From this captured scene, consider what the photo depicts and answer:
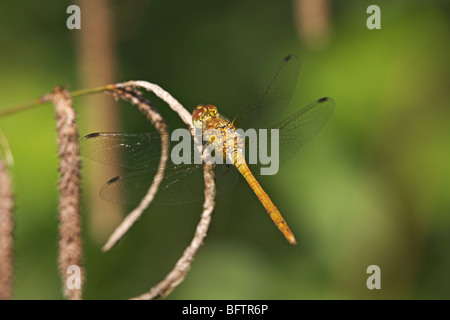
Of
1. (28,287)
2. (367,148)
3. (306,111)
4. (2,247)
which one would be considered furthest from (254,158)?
(28,287)

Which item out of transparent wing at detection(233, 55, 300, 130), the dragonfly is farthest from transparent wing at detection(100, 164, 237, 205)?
transparent wing at detection(233, 55, 300, 130)

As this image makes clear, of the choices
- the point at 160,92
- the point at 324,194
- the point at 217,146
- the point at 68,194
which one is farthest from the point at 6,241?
the point at 324,194

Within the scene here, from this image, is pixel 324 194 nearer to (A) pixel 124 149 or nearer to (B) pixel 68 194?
(A) pixel 124 149

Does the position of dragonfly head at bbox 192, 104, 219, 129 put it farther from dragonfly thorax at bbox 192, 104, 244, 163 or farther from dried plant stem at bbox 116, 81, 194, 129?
dried plant stem at bbox 116, 81, 194, 129

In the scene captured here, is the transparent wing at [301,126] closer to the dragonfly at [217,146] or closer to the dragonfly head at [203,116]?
the dragonfly at [217,146]

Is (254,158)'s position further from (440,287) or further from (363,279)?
(440,287)
